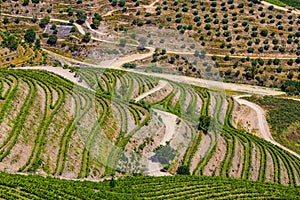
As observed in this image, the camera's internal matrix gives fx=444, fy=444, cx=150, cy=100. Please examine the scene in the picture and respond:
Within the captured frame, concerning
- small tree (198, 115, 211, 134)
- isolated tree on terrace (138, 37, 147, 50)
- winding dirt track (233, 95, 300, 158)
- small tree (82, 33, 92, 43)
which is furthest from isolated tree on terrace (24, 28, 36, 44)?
small tree (198, 115, 211, 134)

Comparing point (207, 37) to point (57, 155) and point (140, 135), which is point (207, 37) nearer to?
point (140, 135)

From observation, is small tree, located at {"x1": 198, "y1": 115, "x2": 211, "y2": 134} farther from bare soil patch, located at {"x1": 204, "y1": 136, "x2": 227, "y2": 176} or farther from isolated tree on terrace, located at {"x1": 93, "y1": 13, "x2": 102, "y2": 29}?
isolated tree on terrace, located at {"x1": 93, "y1": 13, "x2": 102, "y2": 29}

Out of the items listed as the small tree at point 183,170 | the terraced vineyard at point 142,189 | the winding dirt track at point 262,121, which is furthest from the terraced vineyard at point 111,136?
the winding dirt track at point 262,121

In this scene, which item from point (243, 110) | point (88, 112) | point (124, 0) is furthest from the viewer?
point (124, 0)

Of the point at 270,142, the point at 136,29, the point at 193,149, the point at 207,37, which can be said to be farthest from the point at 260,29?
the point at 193,149

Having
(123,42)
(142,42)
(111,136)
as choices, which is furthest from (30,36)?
(111,136)

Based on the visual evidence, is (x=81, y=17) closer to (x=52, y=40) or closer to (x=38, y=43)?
(x=52, y=40)
